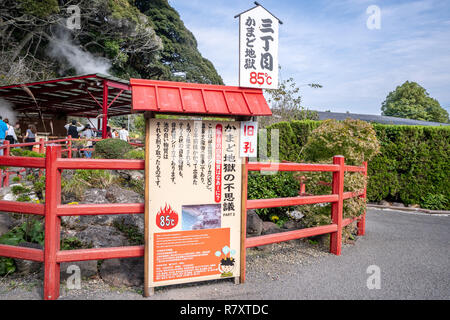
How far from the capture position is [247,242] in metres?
3.35

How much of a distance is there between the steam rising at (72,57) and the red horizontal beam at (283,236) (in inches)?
859

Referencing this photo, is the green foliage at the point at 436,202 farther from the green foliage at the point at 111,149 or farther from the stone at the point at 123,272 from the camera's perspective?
the green foliage at the point at 111,149

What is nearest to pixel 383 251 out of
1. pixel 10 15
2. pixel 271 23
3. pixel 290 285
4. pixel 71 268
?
pixel 290 285

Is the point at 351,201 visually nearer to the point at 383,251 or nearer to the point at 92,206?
the point at 383,251

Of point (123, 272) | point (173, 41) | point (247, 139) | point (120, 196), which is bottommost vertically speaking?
point (123, 272)

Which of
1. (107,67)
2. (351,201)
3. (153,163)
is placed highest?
(107,67)

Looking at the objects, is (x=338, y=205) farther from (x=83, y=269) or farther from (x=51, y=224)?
(x=51, y=224)

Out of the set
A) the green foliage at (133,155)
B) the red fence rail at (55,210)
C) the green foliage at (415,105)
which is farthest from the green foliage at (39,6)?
the green foliage at (415,105)

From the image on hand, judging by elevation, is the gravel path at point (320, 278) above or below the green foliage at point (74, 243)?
below

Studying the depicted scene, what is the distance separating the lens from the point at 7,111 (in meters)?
17.4

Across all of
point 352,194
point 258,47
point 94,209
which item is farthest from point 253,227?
point 258,47

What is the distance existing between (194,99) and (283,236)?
6.58 feet

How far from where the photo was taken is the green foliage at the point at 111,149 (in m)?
8.14

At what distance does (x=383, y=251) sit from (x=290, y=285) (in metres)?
2.23
